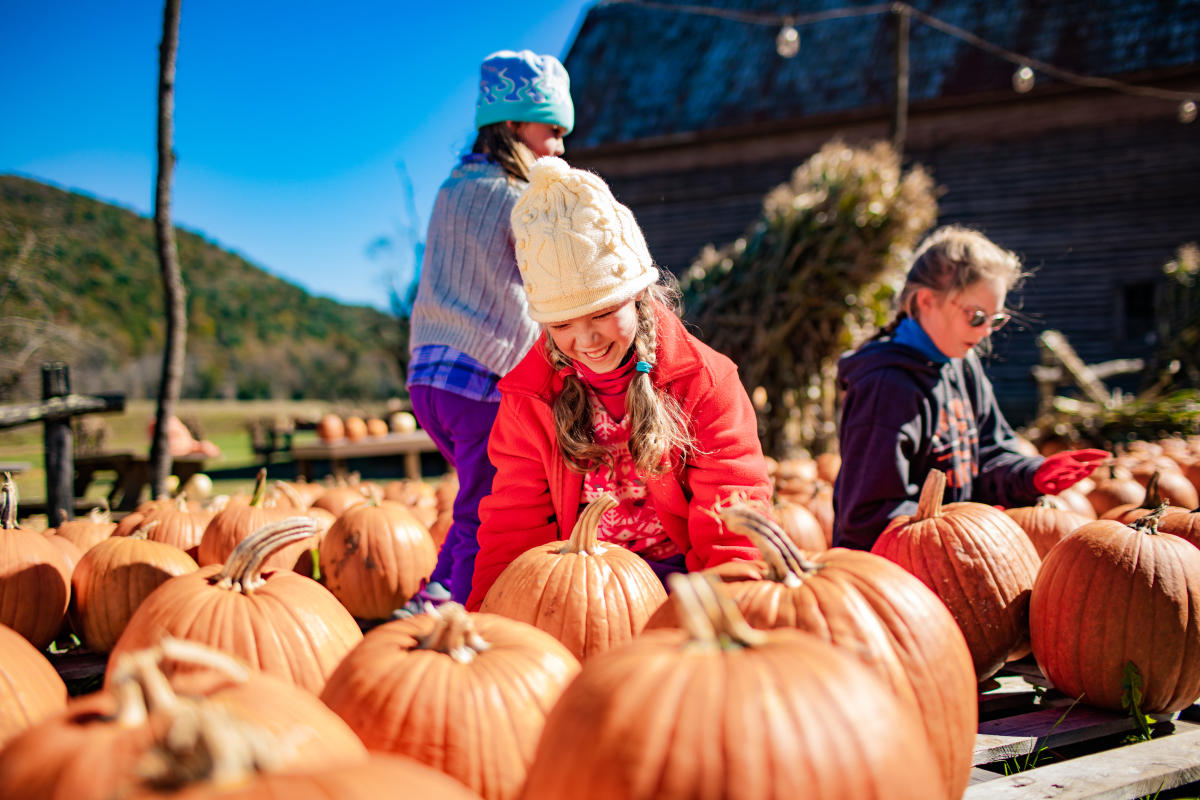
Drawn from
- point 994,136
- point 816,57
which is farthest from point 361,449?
point 816,57

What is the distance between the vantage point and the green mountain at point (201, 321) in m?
36.7

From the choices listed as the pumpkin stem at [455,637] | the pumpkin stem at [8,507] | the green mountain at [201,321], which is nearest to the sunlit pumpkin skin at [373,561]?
the pumpkin stem at [8,507]

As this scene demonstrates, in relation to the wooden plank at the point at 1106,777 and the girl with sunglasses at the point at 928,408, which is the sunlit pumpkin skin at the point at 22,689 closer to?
the wooden plank at the point at 1106,777

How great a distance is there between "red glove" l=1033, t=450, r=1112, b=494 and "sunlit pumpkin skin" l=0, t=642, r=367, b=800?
2881 mm

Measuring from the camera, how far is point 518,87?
3119 millimetres

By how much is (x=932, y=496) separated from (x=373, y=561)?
2.36 meters

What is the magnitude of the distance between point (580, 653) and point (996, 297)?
227 centimetres

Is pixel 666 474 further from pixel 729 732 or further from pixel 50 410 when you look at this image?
pixel 50 410

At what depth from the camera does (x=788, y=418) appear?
7.77 meters

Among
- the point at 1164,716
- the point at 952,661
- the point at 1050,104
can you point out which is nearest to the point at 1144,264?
the point at 1050,104

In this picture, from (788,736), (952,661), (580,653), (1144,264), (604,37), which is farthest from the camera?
(604,37)

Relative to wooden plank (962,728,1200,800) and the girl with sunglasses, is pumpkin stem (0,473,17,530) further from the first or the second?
wooden plank (962,728,1200,800)

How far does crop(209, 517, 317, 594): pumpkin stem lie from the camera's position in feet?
5.93

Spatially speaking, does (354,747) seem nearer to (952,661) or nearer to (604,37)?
(952,661)
